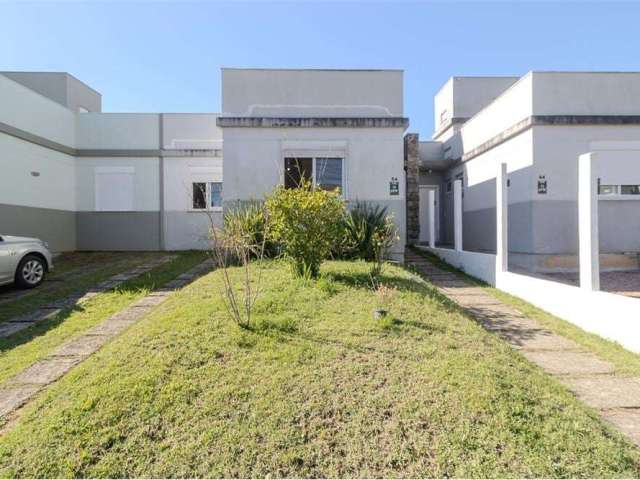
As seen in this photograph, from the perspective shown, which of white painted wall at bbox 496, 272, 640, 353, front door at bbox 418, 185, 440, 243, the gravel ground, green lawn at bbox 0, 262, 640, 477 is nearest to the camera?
green lawn at bbox 0, 262, 640, 477

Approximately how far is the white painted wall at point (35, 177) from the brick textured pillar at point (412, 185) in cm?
1241

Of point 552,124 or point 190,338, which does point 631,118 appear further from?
point 190,338

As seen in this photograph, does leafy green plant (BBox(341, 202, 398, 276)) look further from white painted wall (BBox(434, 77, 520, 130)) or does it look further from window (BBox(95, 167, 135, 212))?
white painted wall (BBox(434, 77, 520, 130))

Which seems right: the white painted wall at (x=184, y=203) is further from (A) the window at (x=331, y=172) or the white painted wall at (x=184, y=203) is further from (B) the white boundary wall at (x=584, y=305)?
(B) the white boundary wall at (x=584, y=305)

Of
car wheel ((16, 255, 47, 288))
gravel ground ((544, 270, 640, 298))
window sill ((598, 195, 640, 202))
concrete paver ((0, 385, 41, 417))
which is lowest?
concrete paver ((0, 385, 41, 417))

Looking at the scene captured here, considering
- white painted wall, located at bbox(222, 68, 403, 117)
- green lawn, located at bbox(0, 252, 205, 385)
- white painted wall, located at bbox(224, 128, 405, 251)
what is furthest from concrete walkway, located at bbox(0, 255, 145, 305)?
white painted wall, located at bbox(222, 68, 403, 117)

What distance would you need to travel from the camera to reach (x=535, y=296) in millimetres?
6625

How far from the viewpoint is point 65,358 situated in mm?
3936

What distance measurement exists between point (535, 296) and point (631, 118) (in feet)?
21.9

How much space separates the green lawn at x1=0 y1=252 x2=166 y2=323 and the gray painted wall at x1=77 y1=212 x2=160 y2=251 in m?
0.78

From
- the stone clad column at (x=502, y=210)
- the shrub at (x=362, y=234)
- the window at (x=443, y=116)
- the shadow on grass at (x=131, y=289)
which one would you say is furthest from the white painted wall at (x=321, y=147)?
the window at (x=443, y=116)

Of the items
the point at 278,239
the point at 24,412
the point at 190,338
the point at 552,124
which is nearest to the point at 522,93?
the point at 552,124

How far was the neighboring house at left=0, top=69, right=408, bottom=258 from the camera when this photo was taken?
10047 millimetres

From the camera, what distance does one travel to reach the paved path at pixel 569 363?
10.3ft
